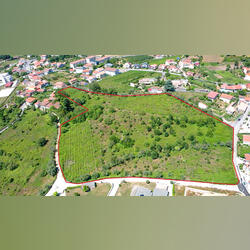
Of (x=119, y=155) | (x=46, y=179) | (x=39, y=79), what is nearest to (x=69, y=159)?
(x=46, y=179)

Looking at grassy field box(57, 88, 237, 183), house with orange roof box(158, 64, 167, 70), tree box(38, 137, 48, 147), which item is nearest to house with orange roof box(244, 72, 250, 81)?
grassy field box(57, 88, 237, 183)

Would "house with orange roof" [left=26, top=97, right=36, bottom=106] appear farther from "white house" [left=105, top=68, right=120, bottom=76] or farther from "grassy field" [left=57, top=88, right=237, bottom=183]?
"white house" [left=105, top=68, right=120, bottom=76]

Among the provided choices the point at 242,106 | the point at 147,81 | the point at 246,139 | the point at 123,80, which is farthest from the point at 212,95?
the point at 123,80

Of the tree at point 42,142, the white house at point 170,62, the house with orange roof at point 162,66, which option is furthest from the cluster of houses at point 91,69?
the tree at point 42,142

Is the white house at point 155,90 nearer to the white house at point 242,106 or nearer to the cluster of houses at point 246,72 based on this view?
the white house at point 242,106

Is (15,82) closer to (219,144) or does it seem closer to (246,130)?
(219,144)

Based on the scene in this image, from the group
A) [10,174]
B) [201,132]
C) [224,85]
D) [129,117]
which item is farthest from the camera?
[224,85]

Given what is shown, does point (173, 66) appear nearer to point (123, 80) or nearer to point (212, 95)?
point (123, 80)
